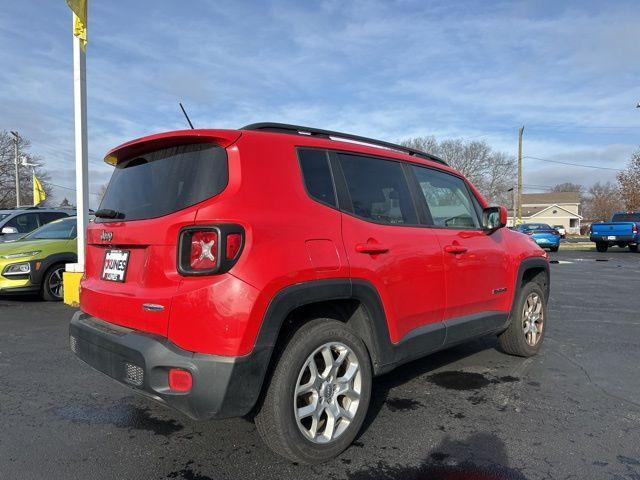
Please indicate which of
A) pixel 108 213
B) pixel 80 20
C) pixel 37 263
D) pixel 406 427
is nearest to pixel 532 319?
pixel 406 427

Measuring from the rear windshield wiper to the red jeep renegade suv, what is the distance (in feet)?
0.06

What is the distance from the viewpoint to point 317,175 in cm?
296

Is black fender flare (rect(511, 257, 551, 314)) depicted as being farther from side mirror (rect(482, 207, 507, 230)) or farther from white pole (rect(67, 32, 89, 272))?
white pole (rect(67, 32, 89, 272))

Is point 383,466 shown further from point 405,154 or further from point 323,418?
point 405,154

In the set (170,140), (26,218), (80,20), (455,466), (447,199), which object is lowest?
(455,466)

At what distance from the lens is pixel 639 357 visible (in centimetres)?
490

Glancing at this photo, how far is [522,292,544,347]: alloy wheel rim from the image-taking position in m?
4.85

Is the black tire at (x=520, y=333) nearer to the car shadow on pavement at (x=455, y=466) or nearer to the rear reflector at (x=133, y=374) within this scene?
the car shadow on pavement at (x=455, y=466)

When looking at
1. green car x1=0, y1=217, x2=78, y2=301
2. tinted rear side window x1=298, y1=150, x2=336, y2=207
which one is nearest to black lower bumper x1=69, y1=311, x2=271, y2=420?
tinted rear side window x1=298, y1=150, x2=336, y2=207

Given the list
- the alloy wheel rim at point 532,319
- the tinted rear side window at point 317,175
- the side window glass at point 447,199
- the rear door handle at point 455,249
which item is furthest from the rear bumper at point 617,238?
the tinted rear side window at point 317,175

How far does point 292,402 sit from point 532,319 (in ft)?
10.9

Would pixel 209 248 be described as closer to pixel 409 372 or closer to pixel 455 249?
pixel 455 249

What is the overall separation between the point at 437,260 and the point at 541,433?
1329 mm

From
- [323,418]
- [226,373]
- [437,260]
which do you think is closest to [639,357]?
[437,260]
